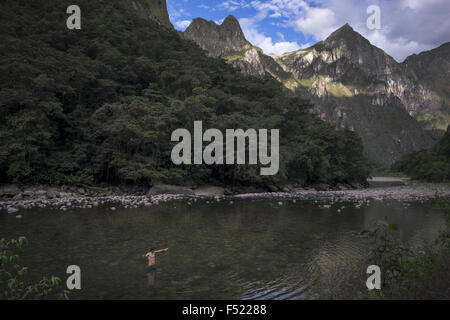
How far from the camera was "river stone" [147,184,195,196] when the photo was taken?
102 feet

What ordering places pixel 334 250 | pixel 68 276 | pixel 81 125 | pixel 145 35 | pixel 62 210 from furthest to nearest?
pixel 145 35
pixel 81 125
pixel 62 210
pixel 334 250
pixel 68 276

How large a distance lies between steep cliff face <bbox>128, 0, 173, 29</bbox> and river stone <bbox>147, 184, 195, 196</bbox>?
64.2 m

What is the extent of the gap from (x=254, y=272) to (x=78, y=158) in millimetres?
28937

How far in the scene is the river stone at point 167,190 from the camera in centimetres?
3122

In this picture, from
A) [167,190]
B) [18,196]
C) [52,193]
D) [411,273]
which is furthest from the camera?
[167,190]

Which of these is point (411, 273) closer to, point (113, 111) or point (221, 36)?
point (113, 111)

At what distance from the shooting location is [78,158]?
31.2 m

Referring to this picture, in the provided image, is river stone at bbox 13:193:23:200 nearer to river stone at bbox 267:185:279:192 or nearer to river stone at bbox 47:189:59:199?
river stone at bbox 47:189:59:199

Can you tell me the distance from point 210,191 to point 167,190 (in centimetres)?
554

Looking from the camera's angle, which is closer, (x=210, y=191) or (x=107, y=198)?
(x=107, y=198)

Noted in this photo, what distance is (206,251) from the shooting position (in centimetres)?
A: 967

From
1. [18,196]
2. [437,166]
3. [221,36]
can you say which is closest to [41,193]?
[18,196]
